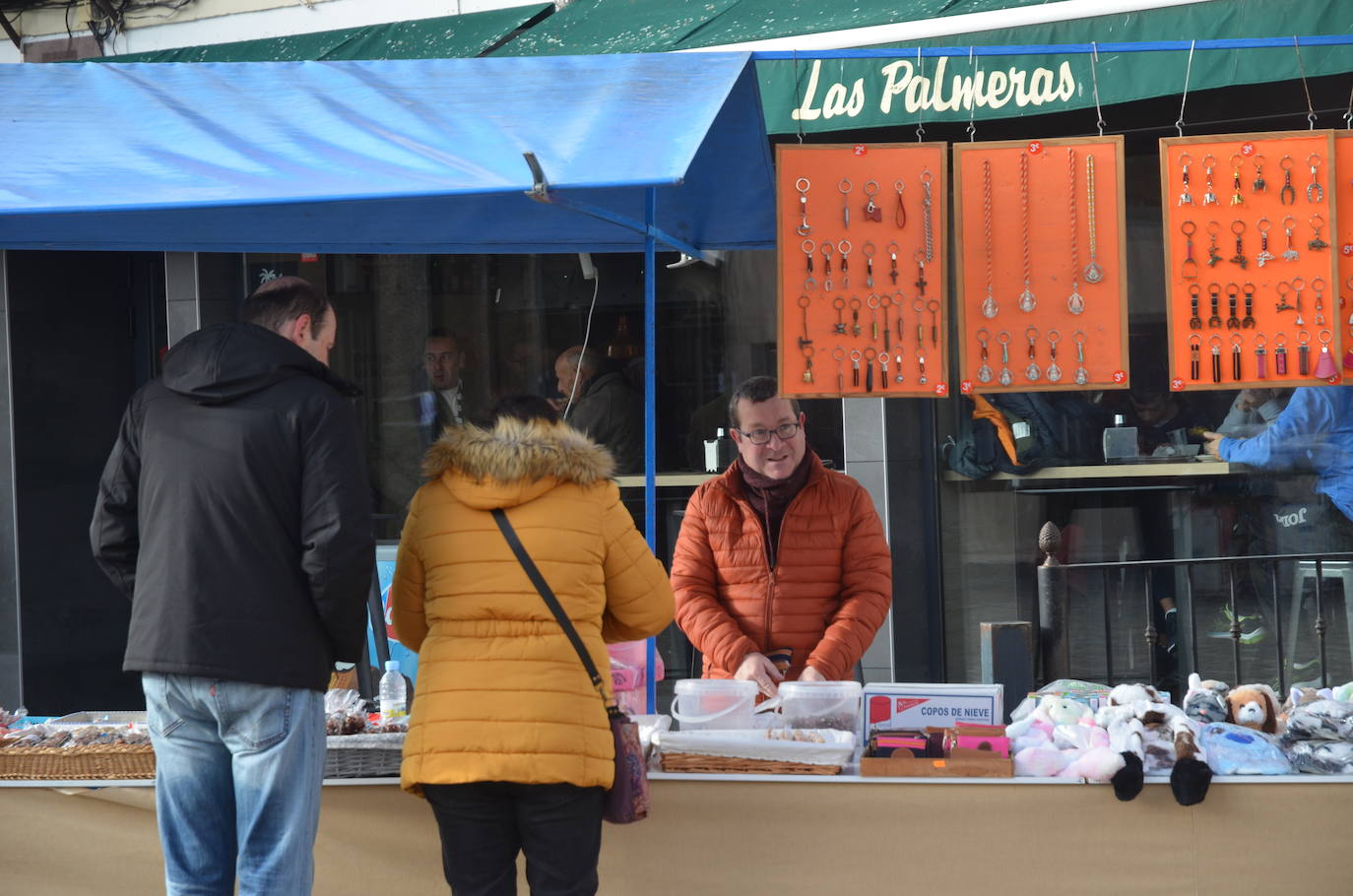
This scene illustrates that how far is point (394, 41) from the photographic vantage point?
23.6 feet

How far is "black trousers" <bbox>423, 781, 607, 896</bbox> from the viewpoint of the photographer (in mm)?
3025

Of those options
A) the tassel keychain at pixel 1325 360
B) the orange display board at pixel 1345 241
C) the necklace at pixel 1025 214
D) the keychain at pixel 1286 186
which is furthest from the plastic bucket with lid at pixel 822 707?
the keychain at pixel 1286 186

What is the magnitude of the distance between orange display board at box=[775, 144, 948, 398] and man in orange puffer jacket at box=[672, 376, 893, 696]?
1.17ft

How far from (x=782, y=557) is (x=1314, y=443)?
3.31m

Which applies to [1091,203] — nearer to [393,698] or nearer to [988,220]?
[988,220]

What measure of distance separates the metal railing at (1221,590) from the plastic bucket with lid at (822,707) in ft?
7.98

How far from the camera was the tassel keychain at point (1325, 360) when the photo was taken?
3.80 metres

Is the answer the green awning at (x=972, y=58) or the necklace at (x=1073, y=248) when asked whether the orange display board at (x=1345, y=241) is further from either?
the green awning at (x=972, y=58)

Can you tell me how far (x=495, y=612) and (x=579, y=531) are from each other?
0.26 metres

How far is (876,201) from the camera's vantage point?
3.96 m

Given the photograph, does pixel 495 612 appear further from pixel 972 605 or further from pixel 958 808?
pixel 972 605

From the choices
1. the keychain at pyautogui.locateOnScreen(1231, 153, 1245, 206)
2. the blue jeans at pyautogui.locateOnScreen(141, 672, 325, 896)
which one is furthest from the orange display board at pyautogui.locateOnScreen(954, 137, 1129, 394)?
the blue jeans at pyautogui.locateOnScreen(141, 672, 325, 896)

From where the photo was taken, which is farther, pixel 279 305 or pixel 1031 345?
pixel 1031 345

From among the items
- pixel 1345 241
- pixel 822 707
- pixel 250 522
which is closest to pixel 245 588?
pixel 250 522
